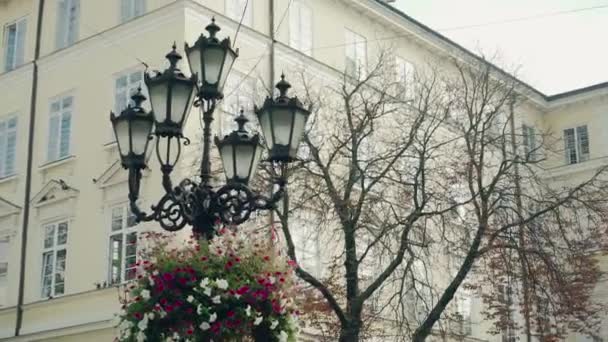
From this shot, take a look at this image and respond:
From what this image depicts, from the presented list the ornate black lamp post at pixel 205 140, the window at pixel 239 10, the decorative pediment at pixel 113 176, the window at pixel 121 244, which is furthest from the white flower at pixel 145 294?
the window at pixel 239 10

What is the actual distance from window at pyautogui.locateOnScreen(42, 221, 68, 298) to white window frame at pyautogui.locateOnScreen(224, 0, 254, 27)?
6929 millimetres

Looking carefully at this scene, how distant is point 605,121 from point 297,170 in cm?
2133

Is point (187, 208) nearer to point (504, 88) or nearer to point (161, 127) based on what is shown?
point (161, 127)

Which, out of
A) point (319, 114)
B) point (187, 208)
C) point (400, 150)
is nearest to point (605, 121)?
point (319, 114)

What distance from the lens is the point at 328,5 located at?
29.3m

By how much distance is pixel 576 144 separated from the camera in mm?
39438

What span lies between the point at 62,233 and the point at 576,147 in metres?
21.3

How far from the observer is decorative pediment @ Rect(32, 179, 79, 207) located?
2653 cm

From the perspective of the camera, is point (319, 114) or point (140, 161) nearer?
point (140, 161)

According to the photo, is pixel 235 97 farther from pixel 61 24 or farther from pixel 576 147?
pixel 576 147

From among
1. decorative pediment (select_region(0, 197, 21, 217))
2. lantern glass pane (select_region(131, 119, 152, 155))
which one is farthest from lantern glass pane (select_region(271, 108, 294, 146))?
decorative pediment (select_region(0, 197, 21, 217))

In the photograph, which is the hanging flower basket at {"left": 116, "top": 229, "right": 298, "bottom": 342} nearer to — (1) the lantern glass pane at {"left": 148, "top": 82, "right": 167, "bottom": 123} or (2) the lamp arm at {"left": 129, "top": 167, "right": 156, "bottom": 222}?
(2) the lamp arm at {"left": 129, "top": 167, "right": 156, "bottom": 222}

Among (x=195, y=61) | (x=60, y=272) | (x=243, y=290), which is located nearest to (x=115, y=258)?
(x=60, y=272)

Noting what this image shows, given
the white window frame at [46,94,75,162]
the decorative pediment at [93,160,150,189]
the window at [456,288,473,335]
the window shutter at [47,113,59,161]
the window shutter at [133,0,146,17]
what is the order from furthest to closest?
the window at [456,288,473,335] → the window shutter at [47,113,59,161] → the white window frame at [46,94,75,162] → the window shutter at [133,0,146,17] → the decorative pediment at [93,160,150,189]
